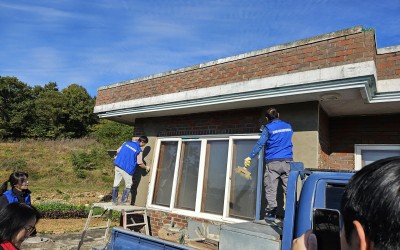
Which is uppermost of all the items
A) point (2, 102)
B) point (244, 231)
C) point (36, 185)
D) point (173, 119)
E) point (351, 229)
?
point (2, 102)

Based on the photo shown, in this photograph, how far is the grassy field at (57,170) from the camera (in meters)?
18.7

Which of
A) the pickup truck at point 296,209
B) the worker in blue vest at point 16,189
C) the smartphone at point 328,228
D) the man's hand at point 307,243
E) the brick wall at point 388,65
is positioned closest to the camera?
the man's hand at point 307,243

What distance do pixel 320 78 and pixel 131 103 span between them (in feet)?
15.7

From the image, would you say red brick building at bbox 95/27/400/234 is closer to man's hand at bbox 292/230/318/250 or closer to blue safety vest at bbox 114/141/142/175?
blue safety vest at bbox 114/141/142/175

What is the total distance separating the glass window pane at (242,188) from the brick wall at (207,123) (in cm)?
33

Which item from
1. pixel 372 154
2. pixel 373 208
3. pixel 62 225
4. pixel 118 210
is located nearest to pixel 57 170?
pixel 62 225

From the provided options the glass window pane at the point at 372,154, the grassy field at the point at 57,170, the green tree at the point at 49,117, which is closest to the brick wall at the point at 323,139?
the glass window pane at the point at 372,154

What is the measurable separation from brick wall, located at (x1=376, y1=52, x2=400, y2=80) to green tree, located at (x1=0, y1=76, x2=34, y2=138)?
39.2 metres

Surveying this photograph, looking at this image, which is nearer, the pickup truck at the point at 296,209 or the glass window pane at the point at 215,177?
the pickup truck at the point at 296,209

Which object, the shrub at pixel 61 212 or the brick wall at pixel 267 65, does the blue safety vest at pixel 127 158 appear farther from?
the shrub at pixel 61 212

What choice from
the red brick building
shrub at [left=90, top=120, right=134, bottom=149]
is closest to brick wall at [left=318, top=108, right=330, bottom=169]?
the red brick building

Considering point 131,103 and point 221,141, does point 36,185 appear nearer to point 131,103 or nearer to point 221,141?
point 131,103

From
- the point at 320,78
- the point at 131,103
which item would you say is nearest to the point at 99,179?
the point at 131,103

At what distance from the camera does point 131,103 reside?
7.77 meters
